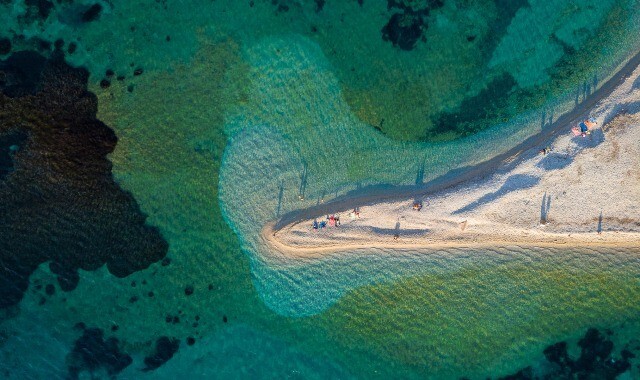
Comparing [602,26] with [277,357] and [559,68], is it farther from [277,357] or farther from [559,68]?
→ [277,357]

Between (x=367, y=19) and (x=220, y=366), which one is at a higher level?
(x=367, y=19)

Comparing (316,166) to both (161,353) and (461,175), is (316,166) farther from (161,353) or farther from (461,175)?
(161,353)

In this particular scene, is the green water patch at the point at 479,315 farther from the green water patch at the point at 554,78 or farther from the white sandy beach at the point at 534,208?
the green water patch at the point at 554,78

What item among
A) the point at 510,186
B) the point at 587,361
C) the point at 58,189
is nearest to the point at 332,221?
the point at 510,186

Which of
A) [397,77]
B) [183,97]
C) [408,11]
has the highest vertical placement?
[408,11]

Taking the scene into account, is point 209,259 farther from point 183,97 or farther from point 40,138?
point 40,138

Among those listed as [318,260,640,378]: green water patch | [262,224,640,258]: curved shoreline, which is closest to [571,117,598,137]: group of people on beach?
[262,224,640,258]: curved shoreline

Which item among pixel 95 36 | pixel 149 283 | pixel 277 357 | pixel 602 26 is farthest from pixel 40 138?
pixel 602 26
